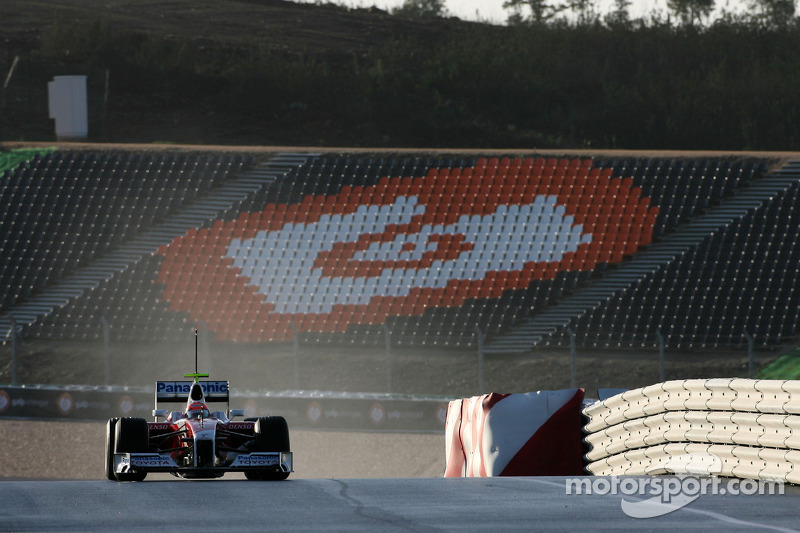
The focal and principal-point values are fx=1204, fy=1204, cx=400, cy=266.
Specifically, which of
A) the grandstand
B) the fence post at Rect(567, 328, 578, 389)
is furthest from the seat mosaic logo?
the fence post at Rect(567, 328, 578, 389)

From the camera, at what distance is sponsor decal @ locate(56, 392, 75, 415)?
2530cm

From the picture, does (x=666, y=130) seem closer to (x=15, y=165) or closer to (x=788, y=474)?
(x=15, y=165)

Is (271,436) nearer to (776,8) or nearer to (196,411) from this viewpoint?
(196,411)

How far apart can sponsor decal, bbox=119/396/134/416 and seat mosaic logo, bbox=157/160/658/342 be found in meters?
6.39

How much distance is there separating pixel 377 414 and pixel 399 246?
10.6m

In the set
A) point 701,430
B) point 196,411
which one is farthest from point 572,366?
point 701,430

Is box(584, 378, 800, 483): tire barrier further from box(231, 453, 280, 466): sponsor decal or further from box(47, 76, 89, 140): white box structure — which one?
box(47, 76, 89, 140): white box structure

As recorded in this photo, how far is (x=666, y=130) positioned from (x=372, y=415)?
3576cm

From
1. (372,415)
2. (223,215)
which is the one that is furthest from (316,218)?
(372,415)

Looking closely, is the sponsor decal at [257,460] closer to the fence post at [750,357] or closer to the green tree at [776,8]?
the fence post at [750,357]

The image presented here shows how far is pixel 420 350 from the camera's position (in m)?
30.3

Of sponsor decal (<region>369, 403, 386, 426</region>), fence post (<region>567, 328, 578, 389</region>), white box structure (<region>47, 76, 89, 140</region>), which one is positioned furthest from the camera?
white box structure (<region>47, 76, 89, 140</region>)

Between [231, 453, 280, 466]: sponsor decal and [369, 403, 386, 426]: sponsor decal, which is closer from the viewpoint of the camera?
[231, 453, 280, 466]: sponsor decal

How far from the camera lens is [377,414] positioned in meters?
23.5
